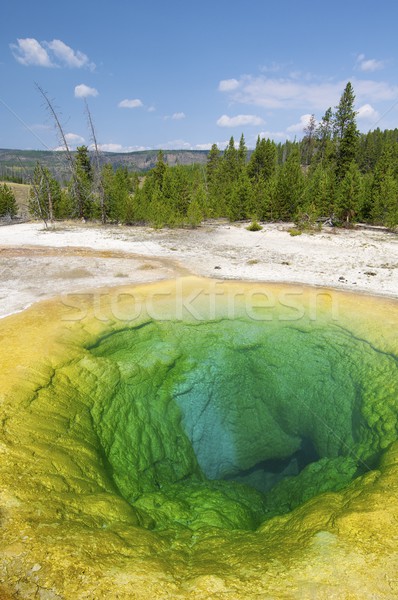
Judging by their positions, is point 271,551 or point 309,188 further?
point 309,188

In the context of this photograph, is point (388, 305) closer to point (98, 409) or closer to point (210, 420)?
point (210, 420)

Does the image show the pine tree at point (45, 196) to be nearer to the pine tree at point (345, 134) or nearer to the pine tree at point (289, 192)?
the pine tree at point (289, 192)

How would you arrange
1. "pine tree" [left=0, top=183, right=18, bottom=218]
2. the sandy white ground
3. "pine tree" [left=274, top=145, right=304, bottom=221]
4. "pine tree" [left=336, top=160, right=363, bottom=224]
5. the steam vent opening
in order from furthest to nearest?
"pine tree" [left=0, top=183, right=18, bottom=218], "pine tree" [left=274, top=145, right=304, bottom=221], "pine tree" [left=336, top=160, right=363, bottom=224], the sandy white ground, the steam vent opening

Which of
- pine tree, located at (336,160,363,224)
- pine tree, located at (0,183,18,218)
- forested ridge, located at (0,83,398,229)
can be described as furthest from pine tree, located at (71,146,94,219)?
pine tree, located at (336,160,363,224)

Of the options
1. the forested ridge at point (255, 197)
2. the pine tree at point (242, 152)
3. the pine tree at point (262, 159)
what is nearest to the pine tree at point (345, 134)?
the forested ridge at point (255, 197)

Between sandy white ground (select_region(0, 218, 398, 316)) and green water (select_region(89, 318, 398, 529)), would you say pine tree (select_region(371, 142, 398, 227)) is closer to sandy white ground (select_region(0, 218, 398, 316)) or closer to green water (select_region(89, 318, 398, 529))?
sandy white ground (select_region(0, 218, 398, 316))

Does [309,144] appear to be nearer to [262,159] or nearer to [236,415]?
[262,159]

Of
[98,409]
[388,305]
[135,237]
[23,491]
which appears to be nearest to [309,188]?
[135,237]
